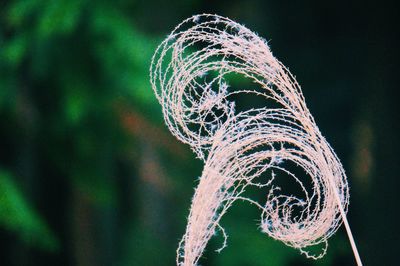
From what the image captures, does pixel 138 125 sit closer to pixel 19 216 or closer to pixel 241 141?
pixel 19 216

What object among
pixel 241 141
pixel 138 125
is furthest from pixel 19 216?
pixel 241 141

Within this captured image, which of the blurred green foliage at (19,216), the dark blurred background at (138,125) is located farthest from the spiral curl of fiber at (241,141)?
the blurred green foliage at (19,216)

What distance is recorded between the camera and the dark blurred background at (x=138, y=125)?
12.9 ft

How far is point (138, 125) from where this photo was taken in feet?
14.6

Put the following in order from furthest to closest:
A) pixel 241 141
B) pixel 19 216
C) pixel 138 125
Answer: pixel 138 125, pixel 19 216, pixel 241 141

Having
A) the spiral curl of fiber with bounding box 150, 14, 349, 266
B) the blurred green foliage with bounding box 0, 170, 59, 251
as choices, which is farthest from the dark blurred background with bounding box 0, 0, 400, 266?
the spiral curl of fiber with bounding box 150, 14, 349, 266

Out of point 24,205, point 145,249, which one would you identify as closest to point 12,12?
point 24,205

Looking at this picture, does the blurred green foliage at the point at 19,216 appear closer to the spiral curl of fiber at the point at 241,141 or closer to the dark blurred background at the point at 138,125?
the dark blurred background at the point at 138,125

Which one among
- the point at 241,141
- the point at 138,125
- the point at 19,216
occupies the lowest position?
the point at 241,141

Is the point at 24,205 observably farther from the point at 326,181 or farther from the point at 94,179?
the point at 326,181

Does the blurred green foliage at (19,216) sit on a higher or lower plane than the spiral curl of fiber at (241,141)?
higher

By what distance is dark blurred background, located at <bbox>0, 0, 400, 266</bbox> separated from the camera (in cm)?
393

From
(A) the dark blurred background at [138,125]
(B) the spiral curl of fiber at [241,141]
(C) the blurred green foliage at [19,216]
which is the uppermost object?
(A) the dark blurred background at [138,125]

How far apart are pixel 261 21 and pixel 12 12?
6.26 ft
